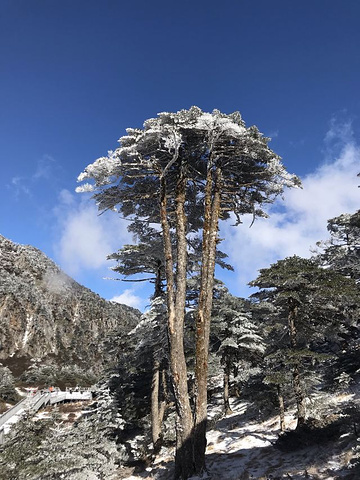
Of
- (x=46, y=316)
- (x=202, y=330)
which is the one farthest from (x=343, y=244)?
(x=46, y=316)

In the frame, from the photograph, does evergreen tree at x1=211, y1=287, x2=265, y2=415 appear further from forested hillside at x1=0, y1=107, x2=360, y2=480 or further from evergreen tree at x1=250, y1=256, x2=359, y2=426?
evergreen tree at x1=250, y1=256, x2=359, y2=426

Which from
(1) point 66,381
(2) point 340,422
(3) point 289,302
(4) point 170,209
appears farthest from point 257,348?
(1) point 66,381

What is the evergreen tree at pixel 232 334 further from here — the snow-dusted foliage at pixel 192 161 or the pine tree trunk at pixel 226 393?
the snow-dusted foliage at pixel 192 161

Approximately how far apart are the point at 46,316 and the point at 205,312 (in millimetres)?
74277

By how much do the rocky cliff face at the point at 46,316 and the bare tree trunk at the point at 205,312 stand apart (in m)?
41.0

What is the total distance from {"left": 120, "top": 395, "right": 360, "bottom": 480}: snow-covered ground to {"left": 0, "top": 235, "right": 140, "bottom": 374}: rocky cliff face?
3593 centimetres

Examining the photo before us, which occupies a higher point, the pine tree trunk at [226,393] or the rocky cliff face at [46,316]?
the rocky cliff face at [46,316]

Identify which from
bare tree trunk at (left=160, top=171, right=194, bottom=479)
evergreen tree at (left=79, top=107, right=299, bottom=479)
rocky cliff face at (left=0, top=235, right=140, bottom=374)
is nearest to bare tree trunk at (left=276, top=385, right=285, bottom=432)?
evergreen tree at (left=79, top=107, right=299, bottom=479)

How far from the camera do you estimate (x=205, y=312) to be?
8141mm

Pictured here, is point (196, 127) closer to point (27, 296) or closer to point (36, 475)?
point (36, 475)

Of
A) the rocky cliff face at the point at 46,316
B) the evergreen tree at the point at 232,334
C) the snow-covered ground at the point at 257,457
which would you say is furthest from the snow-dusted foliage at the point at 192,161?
the rocky cliff face at the point at 46,316

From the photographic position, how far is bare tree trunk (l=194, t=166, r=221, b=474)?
7094mm

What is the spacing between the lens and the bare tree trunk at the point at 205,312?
23.3 feet

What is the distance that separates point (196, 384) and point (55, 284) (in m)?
93.6
